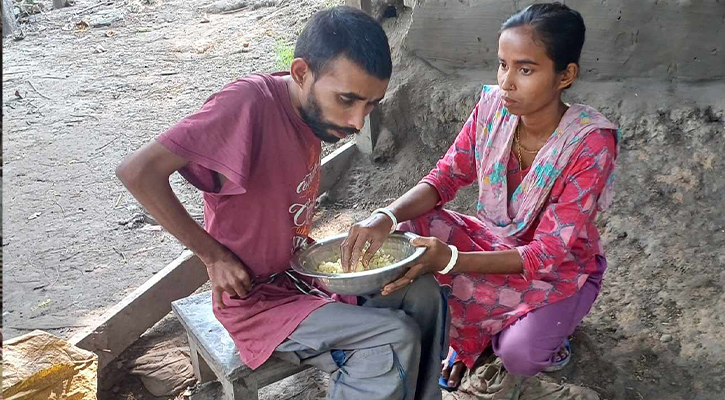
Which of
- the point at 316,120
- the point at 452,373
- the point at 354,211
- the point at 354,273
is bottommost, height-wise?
the point at 452,373

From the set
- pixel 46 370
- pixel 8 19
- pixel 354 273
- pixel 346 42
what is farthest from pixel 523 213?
pixel 8 19

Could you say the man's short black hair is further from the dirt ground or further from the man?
the dirt ground

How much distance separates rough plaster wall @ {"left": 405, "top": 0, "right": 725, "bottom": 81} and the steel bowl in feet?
5.87

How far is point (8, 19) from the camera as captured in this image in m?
8.09

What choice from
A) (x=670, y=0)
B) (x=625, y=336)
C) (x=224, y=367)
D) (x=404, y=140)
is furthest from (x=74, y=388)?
(x=670, y=0)

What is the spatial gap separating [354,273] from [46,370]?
1094 mm

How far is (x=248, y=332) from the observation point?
203cm

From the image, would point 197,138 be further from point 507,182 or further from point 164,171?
point 507,182

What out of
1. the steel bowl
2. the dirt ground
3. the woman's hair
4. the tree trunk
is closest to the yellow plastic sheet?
the dirt ground

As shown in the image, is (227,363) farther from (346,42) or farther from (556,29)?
(556,29)

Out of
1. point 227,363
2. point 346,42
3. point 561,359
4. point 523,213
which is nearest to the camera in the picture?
point 346,42

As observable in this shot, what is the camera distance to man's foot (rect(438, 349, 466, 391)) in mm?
2580

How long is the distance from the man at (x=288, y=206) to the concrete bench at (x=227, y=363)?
73 mm

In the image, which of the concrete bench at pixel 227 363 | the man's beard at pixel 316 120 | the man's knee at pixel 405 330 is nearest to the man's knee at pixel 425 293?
the man's knee at pixel 405 330
